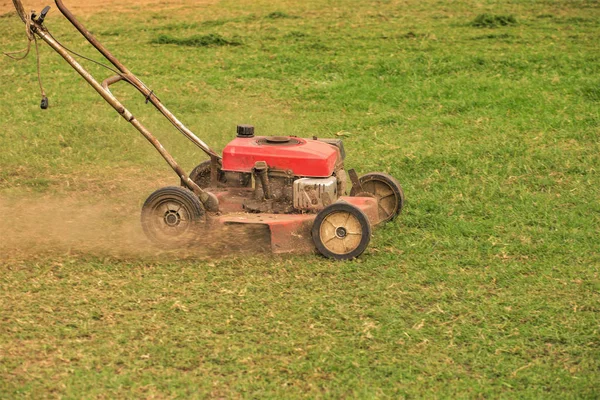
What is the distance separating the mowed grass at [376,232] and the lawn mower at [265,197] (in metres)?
0.20

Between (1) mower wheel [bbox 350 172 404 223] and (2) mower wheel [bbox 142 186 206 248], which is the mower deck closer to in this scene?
(2) mower wheel [bbox 142 186 206 248]

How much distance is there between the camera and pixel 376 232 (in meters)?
7.43

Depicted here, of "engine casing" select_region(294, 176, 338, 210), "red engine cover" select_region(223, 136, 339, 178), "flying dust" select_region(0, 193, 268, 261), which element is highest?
"red engine cover" select_region(223, 136, 339, 178)

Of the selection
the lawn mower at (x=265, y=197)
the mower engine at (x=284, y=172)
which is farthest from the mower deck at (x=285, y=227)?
the mower engine at (x=284, y=172)

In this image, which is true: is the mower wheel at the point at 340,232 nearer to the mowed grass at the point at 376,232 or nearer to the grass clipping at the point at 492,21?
the mowed grass at the point at 376,232

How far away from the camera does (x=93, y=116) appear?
10.7 m

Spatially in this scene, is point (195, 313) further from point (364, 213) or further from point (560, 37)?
point (560, 37)

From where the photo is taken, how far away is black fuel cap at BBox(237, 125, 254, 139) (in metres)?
7.44

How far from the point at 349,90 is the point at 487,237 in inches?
180

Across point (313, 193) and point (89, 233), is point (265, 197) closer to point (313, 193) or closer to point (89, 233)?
point (313, 193)

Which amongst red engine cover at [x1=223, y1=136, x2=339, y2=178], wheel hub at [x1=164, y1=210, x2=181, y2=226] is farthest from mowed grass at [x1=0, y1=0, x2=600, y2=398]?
red engine cover at [x1=223, y1=136, x2=339, y2=178]

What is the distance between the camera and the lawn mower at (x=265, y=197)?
6797 millimetres

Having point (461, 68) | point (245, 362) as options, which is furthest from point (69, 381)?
point (461, 68)

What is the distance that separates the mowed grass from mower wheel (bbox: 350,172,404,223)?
0.13 meters
